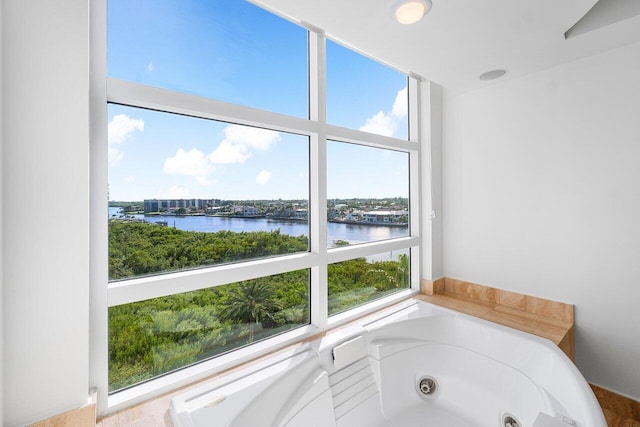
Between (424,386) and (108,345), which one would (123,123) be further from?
(424,386)

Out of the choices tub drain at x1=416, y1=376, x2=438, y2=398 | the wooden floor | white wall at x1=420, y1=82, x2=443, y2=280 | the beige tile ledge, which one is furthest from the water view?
the wooden floor

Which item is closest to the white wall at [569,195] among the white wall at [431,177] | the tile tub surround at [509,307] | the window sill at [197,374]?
the tile tub surround at [509,307]

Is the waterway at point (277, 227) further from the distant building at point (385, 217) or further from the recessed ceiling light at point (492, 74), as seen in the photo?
the recessed ceiling light at point (492, 74)

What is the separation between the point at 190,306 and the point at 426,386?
5.11 feet

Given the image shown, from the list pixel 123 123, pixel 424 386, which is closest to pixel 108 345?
pixel 123 123

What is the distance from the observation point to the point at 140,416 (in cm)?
116

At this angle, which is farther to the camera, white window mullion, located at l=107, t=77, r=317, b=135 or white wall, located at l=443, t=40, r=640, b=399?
white wall, located at l=443, t=40, r=640, b=399

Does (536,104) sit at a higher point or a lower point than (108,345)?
higher

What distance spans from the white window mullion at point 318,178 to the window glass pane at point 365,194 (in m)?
0.12

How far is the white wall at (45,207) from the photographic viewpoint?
0.91 metres

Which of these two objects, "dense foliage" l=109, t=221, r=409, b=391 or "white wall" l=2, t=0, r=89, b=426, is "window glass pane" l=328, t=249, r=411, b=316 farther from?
"white wall" l=2, t=0, r=89, b=426

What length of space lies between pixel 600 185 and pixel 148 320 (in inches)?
107

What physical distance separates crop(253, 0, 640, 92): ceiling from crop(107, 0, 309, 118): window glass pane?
0.20 m

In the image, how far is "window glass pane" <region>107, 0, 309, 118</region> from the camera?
1250mm
